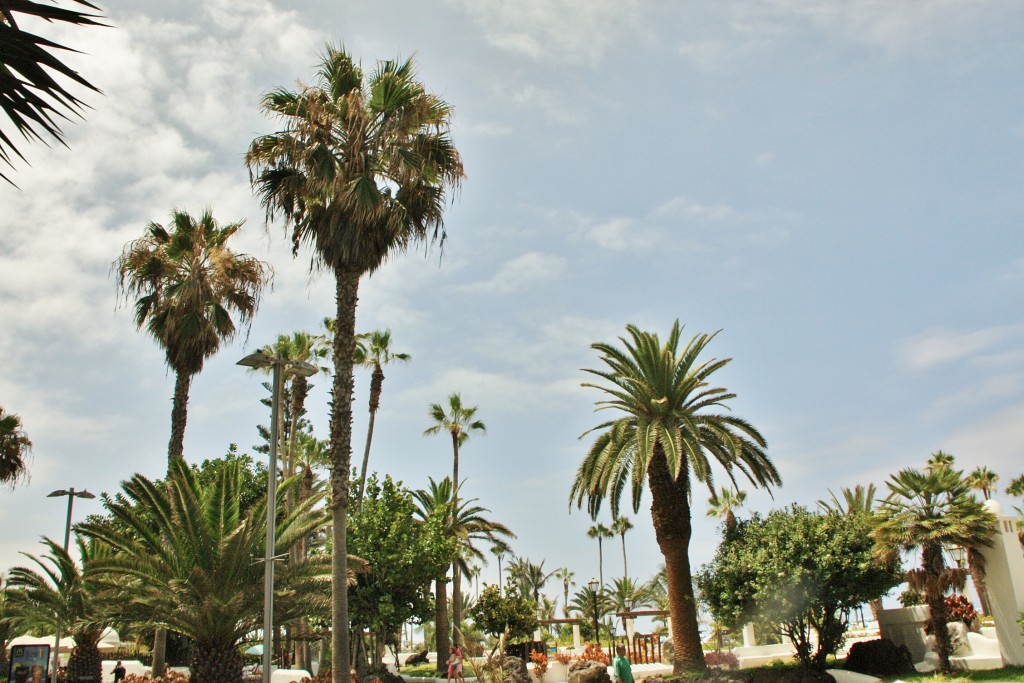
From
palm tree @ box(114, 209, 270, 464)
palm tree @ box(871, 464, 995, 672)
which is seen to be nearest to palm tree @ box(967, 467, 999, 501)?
palm tree @ box(871, 464, 995, 672)

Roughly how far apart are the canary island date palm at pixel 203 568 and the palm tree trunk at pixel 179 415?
627 centimetres

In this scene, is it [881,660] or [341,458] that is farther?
[881,660]

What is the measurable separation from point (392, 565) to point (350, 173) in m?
15.8

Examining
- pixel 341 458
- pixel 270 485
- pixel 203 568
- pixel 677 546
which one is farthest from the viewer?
pixel 677 546

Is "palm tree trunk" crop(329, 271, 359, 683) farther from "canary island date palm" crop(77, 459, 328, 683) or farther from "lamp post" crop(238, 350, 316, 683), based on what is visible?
"lamp post" crop(238, 350, 316, 683)

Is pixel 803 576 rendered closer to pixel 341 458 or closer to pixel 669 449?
pixel 669 449

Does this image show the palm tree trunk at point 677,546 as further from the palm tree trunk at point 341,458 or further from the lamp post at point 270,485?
the lamp post at point 270,485

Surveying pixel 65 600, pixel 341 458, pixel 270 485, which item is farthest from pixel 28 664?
pixel 270 485

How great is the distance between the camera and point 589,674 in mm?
26062

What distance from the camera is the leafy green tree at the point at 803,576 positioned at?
79.0 feet

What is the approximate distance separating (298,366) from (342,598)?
6385mm

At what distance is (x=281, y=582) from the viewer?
2111cm

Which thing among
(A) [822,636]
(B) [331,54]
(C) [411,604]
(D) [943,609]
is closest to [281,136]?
(B) [331,54]

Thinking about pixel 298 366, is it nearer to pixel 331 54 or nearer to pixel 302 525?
pixel 302 525
